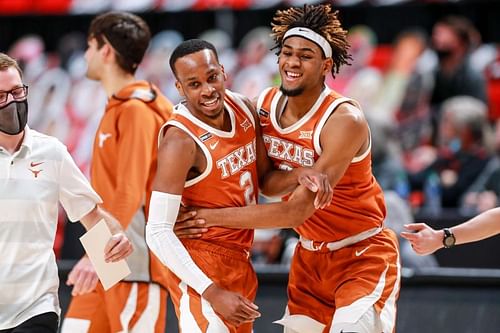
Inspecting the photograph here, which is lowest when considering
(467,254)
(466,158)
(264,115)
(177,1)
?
(467,254)

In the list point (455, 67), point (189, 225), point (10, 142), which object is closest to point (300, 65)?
point (189, 225)

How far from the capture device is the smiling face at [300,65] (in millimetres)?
4816

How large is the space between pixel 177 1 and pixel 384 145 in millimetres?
5535

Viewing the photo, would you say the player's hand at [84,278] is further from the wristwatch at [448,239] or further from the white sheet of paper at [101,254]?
the wristwatch at [448,239]

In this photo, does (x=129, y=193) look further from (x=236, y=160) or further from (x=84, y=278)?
(x=236, y=160)

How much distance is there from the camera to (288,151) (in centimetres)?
490

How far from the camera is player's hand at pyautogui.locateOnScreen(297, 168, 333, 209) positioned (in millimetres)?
4484

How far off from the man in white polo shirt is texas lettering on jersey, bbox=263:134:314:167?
2.93 feet

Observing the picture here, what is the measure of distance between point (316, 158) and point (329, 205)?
0.26m

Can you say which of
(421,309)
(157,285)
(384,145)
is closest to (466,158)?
(384,145)

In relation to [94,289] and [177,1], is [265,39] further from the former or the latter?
[94,289]

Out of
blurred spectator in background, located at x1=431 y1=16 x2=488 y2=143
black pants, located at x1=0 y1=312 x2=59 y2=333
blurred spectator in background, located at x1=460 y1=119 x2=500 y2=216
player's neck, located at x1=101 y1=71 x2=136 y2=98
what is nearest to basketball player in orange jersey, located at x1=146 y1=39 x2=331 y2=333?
black pants, located at x1=0 y1=312 x2=59 y2=333

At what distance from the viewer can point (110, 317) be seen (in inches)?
216

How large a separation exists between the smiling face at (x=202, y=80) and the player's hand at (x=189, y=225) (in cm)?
47
